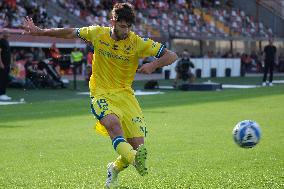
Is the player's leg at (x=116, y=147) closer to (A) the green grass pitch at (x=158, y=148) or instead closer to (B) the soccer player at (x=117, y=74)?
(B) the soccer player at (x=117, y=74)

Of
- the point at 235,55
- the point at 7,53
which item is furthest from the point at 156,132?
the point at 235,55

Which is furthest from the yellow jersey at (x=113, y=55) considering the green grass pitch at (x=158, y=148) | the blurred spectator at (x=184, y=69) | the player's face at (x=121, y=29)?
the blurred spectator at (x=184, y=69)

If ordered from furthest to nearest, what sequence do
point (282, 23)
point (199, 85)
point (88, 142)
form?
point (282, 23) → point (199, 85) → point (88, 142)

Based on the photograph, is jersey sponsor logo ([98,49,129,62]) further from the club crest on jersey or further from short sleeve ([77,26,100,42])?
short sleeve ([77,26,100,42])


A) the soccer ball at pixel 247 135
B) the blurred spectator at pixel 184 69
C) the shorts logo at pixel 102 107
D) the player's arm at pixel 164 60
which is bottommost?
the blurred spectator at pixel 184 69

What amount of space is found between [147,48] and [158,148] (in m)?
4.04

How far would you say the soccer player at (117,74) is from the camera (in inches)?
339

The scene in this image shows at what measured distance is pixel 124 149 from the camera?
8281mm

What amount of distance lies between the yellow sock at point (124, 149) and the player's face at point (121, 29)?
1.18 metres

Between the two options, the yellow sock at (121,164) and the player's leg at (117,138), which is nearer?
the player's leg at (117,138)

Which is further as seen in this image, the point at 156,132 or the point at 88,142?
the point at 156,132

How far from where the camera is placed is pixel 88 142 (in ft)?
44.9

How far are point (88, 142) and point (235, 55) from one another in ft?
132

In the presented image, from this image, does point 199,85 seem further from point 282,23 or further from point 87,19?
point 282,23
